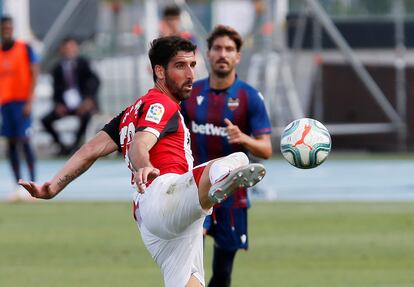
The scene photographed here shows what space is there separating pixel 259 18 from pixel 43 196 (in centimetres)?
1885

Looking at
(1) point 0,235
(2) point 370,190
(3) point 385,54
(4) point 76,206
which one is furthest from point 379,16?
(1) point 0,235

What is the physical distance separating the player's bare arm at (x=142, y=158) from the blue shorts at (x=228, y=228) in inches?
99.7

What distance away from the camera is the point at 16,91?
60.9 feet

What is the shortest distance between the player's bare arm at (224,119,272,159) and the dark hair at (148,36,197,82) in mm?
1796

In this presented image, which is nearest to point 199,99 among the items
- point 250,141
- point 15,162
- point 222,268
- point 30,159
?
point 250,141

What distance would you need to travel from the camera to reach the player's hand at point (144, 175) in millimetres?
6828

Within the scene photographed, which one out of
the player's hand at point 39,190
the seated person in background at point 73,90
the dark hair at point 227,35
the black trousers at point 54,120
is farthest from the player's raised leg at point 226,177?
the black trousers at point 54,120

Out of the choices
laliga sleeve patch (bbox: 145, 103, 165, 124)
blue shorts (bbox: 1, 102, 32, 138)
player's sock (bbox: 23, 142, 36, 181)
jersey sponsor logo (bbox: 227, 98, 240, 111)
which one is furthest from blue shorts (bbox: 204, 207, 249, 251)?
blue shorts (bbox: 1, 102, 32, 138)

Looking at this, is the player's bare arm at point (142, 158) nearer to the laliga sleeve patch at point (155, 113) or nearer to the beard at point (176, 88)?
the laliga sleeve patch at point (155, 113)

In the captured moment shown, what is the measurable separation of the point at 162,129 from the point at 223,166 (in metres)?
0.72

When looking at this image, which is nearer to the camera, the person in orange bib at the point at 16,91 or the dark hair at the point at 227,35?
the dark hair at the point at 227,35

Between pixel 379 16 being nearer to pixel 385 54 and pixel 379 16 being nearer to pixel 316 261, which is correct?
pixel 385 54

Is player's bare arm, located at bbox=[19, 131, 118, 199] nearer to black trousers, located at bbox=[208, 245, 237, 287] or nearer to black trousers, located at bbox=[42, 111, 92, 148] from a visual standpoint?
black trousers, located at bbox=[208, 245, 237, 287]

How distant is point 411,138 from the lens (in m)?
26.0
